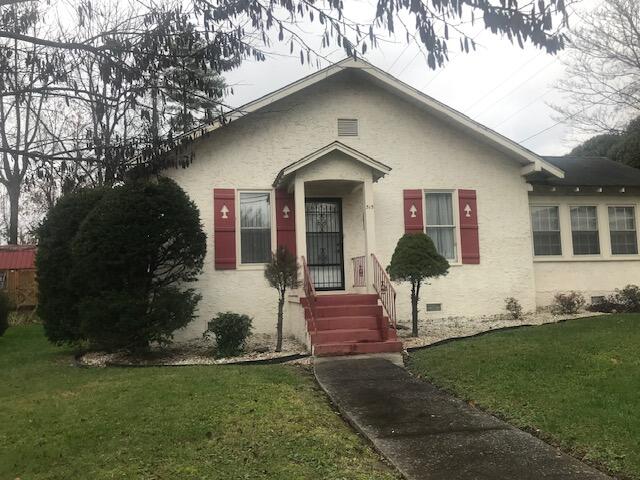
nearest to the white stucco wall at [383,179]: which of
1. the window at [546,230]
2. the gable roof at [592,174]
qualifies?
the window at [546,230]

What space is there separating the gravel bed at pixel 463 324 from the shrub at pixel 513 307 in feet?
0.35

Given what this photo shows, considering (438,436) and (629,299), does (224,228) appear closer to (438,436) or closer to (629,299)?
(438,436)

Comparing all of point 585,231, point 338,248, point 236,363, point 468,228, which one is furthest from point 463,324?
point 236,363

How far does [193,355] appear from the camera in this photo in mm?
10516

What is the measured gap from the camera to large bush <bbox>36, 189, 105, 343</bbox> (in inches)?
426

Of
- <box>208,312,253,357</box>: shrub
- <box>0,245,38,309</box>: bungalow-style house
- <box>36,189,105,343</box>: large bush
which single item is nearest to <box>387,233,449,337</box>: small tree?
<box>208,312,253,357</box>: shrub

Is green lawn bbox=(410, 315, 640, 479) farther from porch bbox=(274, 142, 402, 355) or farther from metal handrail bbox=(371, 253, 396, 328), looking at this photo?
porch bbox=(274, 142, 402, 355)

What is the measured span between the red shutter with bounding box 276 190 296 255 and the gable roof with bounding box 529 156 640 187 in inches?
241

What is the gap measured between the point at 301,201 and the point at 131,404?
5978 mm

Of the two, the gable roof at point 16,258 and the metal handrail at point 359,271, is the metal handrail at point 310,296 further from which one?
the gable roof at point 16,258

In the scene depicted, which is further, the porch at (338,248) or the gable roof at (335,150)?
the gable roof at (335,150)

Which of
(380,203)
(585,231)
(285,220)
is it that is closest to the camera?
(285,220)

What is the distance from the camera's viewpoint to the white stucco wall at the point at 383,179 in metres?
12.2

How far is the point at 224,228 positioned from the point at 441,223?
511cm
